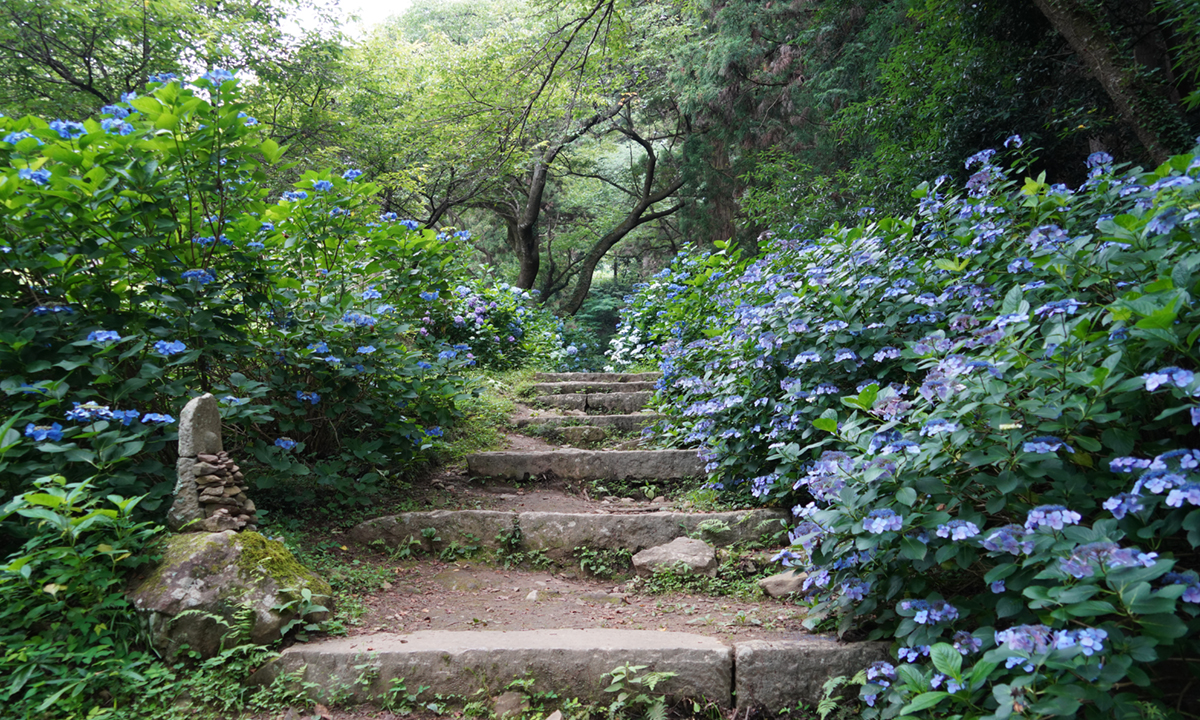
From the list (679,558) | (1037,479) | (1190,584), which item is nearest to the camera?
(1190,584)

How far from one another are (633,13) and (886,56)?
5329mm

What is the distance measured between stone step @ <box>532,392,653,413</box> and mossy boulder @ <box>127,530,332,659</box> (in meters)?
3.55

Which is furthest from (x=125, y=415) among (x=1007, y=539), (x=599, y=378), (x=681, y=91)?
(x=681, y=91)

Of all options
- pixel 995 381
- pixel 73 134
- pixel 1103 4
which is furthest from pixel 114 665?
pixel 1103 4

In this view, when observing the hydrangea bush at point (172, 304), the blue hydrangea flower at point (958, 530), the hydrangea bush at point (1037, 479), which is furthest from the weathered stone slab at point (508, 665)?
the hydrangea bush at point (172, 304)

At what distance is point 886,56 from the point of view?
554 centimetres

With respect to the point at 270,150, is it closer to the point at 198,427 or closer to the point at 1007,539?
the point at 198,427

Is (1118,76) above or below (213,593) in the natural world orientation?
above

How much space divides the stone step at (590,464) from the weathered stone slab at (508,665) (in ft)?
5.80

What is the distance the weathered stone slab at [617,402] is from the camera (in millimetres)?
5488

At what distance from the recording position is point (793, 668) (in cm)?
181

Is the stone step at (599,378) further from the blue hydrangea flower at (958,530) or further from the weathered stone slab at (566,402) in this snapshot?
the blue hydrangea flower at (958,530)

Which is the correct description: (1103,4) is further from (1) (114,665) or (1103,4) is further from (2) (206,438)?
(1) (114,665)

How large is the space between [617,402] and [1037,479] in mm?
4115
